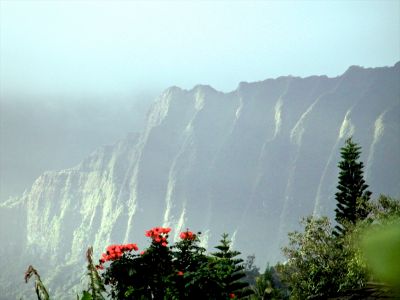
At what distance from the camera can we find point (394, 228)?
709 mm

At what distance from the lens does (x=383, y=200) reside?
33.2 meters

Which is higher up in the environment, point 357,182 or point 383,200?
point 357,182

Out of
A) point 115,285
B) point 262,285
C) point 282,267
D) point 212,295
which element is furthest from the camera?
point 262,285

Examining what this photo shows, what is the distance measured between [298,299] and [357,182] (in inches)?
1033

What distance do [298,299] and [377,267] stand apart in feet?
109

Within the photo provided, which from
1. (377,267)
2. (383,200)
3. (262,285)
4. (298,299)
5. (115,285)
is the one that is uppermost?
(262,285)

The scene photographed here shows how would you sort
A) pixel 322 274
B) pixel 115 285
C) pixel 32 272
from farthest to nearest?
pixel 322 274 → pixel 115 285 → pixel 32 272

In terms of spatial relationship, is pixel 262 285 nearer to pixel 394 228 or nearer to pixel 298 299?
pixel 298 299

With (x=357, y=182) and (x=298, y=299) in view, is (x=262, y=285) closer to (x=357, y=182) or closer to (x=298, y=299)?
(x=357, y=182)

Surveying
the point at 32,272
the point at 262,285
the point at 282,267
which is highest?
the point at 262,285

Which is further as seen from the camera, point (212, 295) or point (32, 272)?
point (212, 295)

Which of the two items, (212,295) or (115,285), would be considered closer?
(212,295)

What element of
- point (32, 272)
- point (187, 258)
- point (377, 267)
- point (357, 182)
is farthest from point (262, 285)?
point (377, 267)

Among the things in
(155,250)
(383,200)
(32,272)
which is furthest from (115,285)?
(383,200)
